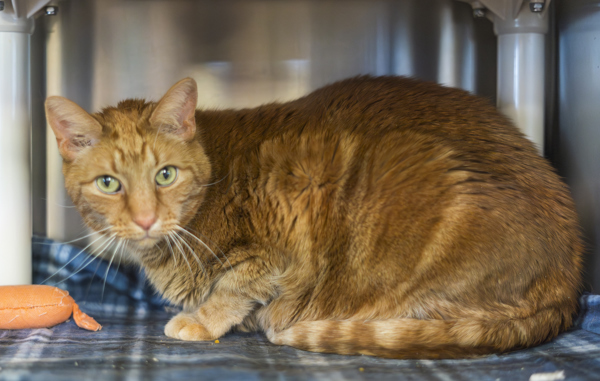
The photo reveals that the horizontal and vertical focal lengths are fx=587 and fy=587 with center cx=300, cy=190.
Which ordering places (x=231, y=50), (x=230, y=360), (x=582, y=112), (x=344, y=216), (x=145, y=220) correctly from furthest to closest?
(x=231, y=50) < (x=582, y=112) < (x=344, y=216) < (x=145, y=220) < (x=230, y=360)

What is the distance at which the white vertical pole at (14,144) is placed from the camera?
86.3 inches

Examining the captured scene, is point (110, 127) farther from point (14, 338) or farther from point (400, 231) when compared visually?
point (400, 231)

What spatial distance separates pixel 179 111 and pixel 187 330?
70cm

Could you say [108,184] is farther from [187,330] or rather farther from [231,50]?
[231,50]

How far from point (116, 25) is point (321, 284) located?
1.48 m

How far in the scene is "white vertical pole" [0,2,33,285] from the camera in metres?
2.19

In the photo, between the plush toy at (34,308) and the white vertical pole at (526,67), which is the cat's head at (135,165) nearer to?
the plush toy at (34,308)

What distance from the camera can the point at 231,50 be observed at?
8.35 feet

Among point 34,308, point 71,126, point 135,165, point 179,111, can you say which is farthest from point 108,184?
point 34,308

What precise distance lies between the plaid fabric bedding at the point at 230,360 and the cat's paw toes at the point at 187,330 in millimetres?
36

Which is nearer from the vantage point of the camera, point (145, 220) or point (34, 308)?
point (145, 220)

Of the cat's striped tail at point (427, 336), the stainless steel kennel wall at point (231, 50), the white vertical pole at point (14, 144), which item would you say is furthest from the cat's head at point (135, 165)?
the stainless steel kennel wall at point (231, 50)

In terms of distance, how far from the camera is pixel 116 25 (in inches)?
99.6

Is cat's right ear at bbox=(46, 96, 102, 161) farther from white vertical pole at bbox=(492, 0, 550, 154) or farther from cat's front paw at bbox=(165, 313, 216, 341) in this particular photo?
white vertical pole at bbox=(492, 0, 550, 154)
